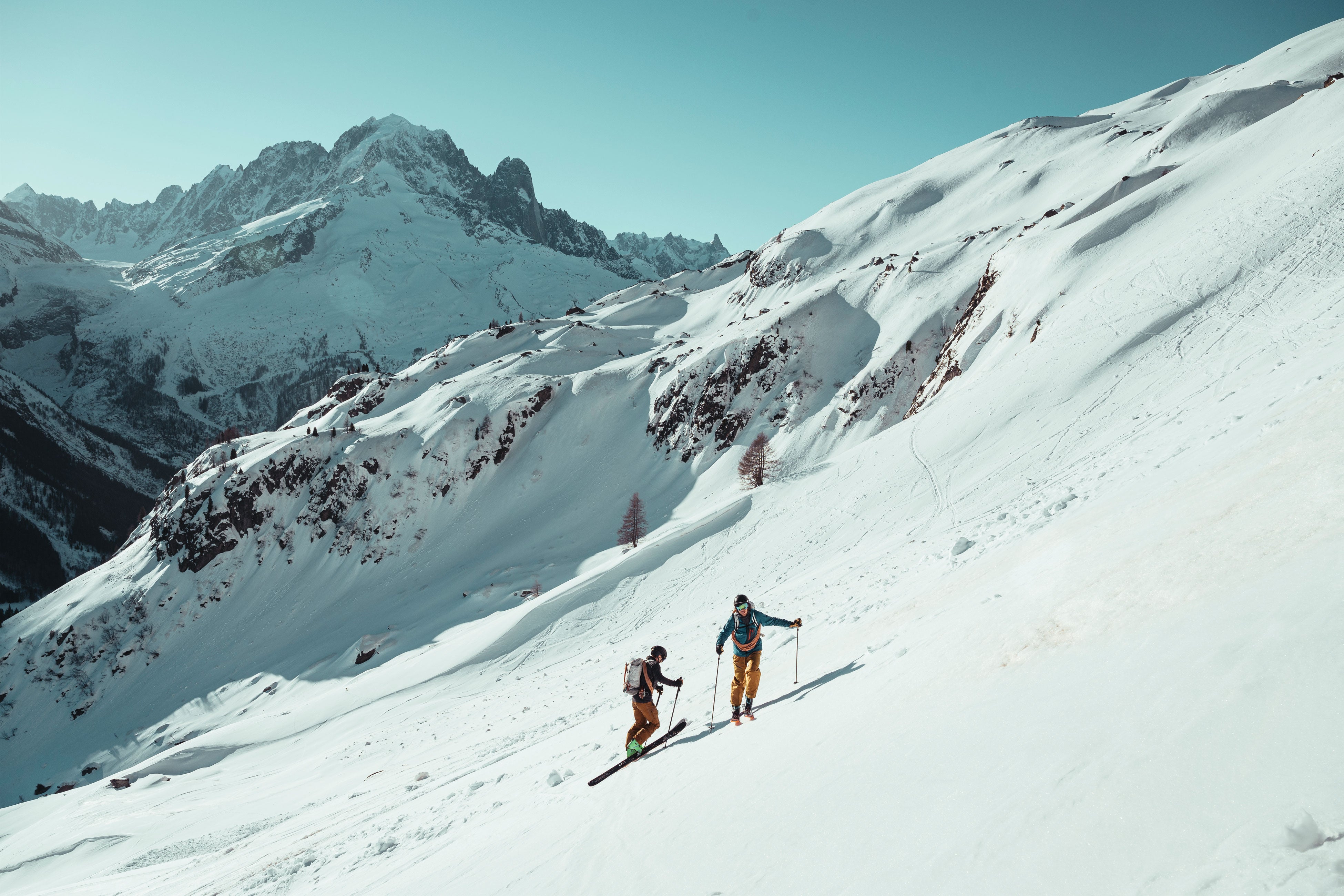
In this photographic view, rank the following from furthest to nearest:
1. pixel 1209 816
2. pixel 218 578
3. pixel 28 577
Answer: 1. pixel 28 577
2. pixel 218 578
3. pixel 1209 816

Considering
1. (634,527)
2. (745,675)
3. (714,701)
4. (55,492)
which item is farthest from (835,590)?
(55,492)

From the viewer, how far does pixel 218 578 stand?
231ft

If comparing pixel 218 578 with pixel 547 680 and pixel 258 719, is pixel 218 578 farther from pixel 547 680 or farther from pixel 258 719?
pixel 547 680

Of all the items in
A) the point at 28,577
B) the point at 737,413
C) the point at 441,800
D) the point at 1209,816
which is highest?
the point at 28,577

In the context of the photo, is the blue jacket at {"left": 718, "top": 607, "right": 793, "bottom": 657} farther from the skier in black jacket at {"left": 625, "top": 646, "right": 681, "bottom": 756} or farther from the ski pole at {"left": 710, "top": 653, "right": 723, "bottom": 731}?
the skier in black jacket at {"left": 625, "top": 646, "right": 681, "bottom": 756}

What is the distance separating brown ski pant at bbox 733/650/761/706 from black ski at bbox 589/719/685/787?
43.1 inches

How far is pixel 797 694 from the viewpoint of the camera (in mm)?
10742

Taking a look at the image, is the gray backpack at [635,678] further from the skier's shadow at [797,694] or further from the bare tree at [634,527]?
the bare tree at [634,527]

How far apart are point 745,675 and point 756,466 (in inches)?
1481

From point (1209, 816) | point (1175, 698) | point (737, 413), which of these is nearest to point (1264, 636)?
point (1175, 698)

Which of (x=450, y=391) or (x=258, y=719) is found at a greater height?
(x=450, y=391)

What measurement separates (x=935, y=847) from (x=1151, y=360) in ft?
87.5

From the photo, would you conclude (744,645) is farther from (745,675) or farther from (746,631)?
(745,675)

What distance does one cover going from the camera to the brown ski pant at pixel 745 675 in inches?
441
